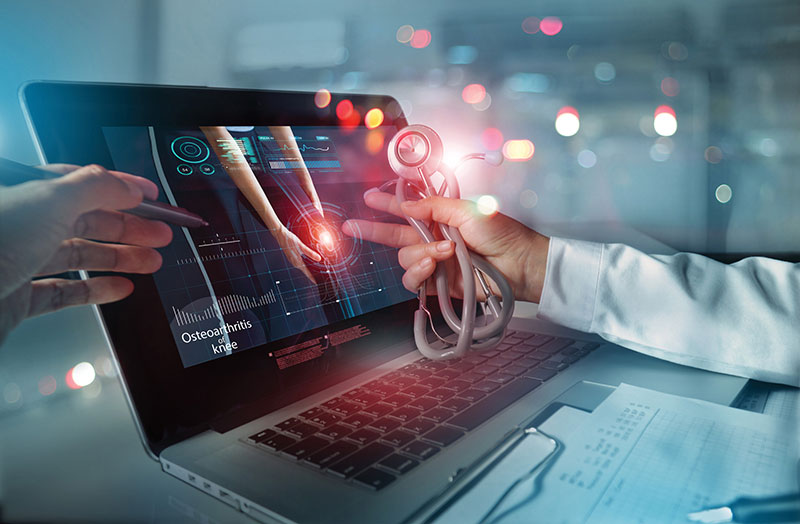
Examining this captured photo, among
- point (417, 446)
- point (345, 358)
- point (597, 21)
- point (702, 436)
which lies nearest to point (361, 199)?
point (345, 358)

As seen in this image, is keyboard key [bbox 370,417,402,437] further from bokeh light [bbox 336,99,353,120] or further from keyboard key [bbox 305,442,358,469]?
bokeh light [bbox 336,99,353,120]

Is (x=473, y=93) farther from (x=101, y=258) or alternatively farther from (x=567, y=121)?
(x=101, y=258)

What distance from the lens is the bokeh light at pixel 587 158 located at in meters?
1.14

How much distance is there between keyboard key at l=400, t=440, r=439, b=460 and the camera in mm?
411

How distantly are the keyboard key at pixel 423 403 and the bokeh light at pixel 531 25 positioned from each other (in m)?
0.88

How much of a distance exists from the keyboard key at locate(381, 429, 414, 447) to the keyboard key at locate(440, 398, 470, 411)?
0.07 m

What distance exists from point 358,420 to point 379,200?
0.35m

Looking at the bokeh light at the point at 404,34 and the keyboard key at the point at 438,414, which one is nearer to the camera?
the keyboard key at the point at 438,414

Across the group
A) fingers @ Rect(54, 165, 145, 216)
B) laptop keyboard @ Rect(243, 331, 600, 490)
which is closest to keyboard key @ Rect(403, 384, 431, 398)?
laptop keyboard @ Rect(243, 331, 600, 490)

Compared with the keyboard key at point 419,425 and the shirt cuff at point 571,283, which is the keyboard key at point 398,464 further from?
the shirt cuff at point 571,283

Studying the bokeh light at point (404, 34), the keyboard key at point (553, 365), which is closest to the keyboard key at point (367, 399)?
the keyboard key at point (553, 365)

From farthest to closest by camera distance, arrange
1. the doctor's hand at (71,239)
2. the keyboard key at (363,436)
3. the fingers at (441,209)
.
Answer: the fingers at (441,209) → the keyboard key at (363,436) → the doctor's hand at (71,239)

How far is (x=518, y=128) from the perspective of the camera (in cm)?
114

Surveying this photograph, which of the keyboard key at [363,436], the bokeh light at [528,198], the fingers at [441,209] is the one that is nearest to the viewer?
the keyboard key at [363,436]
